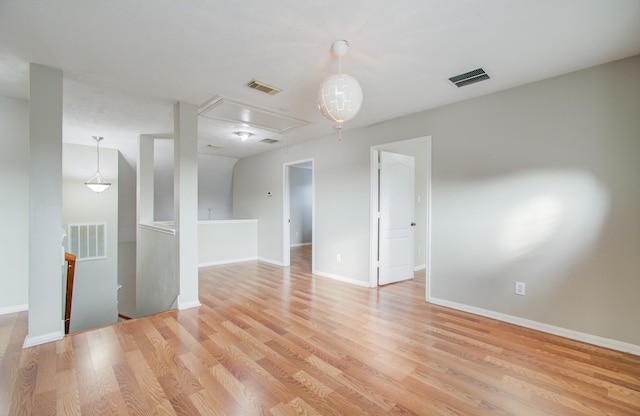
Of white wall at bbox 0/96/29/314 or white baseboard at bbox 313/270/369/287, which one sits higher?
white wall at bbox 0/96/29/314

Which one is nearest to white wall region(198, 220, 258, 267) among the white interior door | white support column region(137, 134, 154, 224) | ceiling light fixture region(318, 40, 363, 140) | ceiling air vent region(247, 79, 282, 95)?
white support column region(137, 134, 154, 224)

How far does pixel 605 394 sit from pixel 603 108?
2.35 metres

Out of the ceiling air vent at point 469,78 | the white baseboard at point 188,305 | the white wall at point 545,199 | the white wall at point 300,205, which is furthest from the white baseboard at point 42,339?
the white wall at point 300,205

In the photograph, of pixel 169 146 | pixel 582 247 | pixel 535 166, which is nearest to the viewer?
pixel 582 247

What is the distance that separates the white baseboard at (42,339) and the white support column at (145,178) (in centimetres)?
276

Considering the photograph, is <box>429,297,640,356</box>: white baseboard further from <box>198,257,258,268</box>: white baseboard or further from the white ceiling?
<box>198,257,258,268</box>: white baseboard

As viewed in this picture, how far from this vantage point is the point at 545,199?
112 inches

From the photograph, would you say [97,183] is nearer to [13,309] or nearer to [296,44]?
[13,309]

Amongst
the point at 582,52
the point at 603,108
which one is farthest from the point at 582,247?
the point at 582,52

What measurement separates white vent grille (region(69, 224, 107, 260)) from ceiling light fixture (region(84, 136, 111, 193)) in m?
0.80

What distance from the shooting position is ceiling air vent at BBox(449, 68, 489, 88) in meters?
2.73

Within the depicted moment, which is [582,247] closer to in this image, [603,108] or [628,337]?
[628,337]

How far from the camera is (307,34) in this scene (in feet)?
6.95

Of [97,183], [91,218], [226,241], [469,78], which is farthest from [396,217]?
[91,218]
